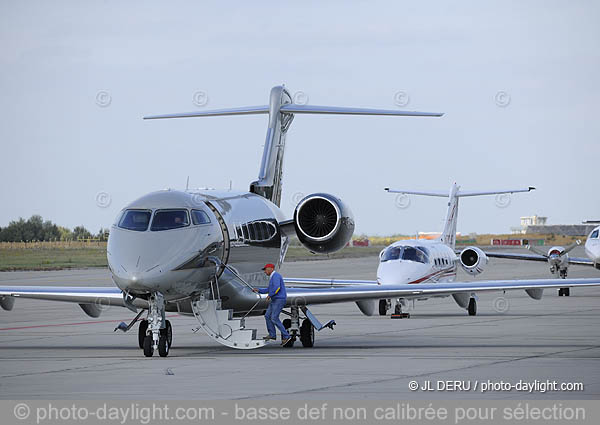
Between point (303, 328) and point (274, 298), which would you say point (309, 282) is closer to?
point (303, 328)

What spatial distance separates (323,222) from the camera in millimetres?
22797

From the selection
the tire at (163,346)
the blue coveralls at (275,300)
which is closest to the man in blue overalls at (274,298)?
the blue coveralls at (275,300)

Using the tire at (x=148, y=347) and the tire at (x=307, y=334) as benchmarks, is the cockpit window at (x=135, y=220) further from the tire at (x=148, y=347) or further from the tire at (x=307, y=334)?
the tire at (x=307, y=334)

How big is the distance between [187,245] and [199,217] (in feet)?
2.76

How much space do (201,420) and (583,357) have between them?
8.90 meters

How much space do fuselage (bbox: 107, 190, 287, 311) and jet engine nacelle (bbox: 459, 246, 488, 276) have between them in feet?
55.8

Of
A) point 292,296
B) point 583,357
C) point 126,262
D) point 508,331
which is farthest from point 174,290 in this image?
point 508,331

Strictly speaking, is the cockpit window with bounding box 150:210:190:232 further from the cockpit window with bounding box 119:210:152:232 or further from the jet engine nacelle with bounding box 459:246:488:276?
the jet engine nacelle with bounding box 459:246:488:276

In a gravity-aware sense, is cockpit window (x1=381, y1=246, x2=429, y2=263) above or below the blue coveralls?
above

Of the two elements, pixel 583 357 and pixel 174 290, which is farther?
pixel 174 290

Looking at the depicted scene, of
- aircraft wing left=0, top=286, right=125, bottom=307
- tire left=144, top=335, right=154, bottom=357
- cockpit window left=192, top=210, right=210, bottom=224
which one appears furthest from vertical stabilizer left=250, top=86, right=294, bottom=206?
tire left=144, top=335, right=154, bottom=357

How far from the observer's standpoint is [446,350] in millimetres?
19703

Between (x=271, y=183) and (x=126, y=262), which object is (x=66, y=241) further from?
→ (x=126, y=262)

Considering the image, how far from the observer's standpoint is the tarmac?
13523mm
